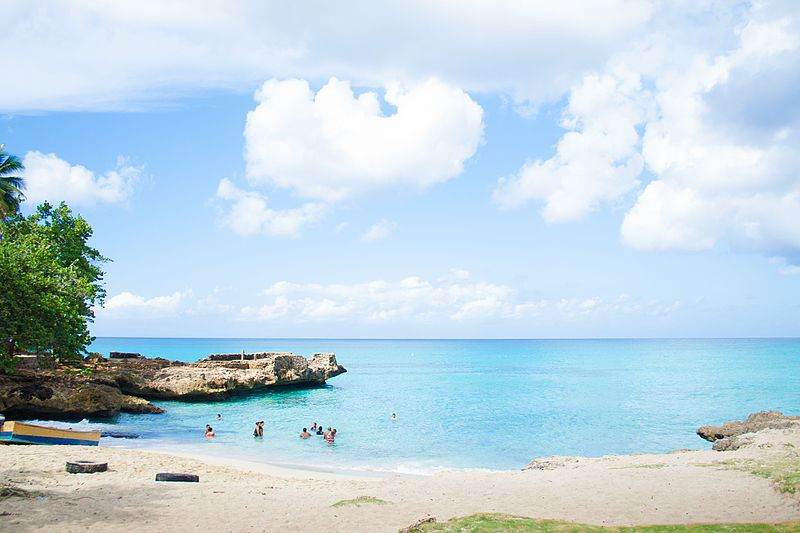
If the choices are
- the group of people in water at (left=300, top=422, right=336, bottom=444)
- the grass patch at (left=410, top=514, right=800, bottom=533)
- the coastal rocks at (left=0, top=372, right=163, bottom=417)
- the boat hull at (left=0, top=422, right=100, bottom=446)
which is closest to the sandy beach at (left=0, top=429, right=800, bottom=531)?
the grass patch at (left=410, top=514, right=800, bottom=533)

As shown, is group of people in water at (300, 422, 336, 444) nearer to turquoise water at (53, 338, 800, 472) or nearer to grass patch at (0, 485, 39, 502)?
turquoise water at (53, 338, 800, 472)

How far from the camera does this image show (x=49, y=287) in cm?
2053

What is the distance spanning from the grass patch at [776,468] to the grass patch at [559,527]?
526cm

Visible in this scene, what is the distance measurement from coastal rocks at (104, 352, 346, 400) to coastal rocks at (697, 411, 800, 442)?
42.9 meters

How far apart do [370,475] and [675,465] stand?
45.2ft

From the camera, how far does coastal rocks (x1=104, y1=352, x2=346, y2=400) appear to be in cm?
5322

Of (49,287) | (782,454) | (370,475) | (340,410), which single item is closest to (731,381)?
(340,410)

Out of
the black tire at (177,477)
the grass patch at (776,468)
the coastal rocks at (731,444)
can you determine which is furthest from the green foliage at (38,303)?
the coastal rocks at (731,444)

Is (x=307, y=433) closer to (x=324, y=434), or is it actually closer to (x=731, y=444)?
(x=324, y=434)

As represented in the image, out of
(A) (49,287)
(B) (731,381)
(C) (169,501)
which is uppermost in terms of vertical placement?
(A) (49,287)

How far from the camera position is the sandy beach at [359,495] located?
1419 centimetres

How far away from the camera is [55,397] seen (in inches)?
1517

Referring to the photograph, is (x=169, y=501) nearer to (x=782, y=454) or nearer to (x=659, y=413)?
(x=782, y=454)

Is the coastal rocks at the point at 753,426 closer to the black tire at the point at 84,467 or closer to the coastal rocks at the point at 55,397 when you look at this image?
the black tire at the point at 84,467
